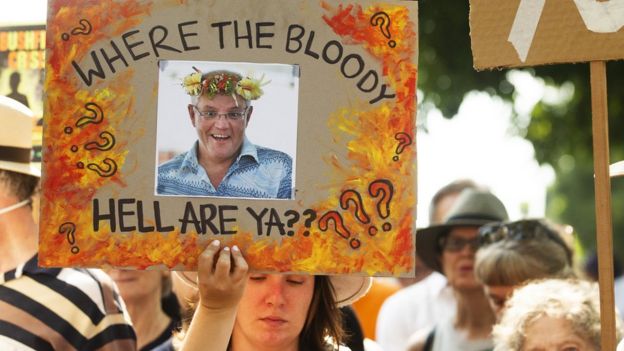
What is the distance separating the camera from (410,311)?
6.30 m

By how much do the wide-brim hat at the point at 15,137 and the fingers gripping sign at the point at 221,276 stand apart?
1243 mm

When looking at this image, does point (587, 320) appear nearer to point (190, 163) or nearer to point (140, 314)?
point (190, 163)

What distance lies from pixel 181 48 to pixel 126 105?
8.2 inches

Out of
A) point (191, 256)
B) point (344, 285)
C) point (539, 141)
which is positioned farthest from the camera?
point (539, 141)

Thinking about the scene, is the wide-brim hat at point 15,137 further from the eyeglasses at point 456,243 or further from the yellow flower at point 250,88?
the eyeglasses at point 456,243

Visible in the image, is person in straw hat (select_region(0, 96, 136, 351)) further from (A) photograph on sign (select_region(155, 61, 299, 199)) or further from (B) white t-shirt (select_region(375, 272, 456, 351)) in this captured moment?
(B) white t-shirt (select_region(375, 272, 456, 351))

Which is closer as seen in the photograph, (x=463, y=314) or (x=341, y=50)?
(x=341, y=50)

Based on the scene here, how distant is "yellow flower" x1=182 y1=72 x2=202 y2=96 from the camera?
3.05 meters

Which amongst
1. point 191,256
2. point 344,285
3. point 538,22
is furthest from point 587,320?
point 191,256

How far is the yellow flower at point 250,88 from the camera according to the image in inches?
120

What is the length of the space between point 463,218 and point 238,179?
117 inches

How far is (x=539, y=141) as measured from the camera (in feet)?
36.2

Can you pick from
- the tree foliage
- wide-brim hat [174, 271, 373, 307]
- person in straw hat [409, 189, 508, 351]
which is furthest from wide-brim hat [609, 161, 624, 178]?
the tree foliage

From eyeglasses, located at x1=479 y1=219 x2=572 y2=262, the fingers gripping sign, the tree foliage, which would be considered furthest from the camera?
the tree foliage
